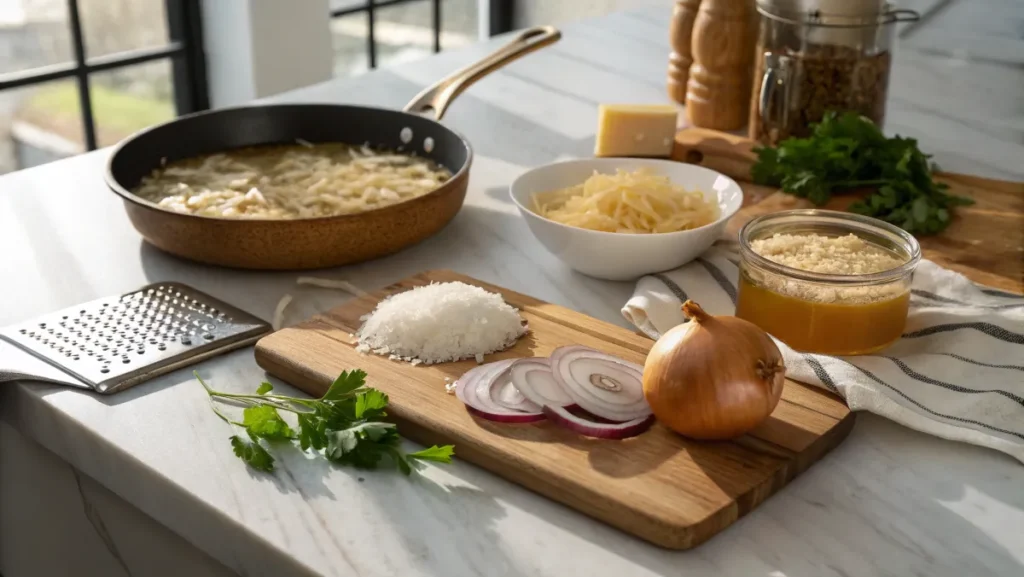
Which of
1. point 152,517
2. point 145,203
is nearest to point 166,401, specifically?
point 152,517

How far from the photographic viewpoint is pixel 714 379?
3.20ft

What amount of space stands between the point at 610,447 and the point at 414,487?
0.19m

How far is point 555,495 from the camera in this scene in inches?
38.0

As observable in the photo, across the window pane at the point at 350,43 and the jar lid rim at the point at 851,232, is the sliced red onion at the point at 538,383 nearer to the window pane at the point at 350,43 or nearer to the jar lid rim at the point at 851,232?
the jar lid rim at the point at 851,232

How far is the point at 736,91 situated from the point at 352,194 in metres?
0.81

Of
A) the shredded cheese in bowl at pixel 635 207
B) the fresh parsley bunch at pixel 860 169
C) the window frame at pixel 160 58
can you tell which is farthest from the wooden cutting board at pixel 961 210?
the window frame at pixel 160 58

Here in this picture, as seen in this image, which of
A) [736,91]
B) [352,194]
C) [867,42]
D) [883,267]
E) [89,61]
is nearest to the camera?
[883,267]

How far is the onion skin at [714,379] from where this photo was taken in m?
0.98

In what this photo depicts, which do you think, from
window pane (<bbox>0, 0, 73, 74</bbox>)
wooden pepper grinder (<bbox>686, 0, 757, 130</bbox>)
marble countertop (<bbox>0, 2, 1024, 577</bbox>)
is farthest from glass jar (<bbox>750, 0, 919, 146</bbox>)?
window pane (<bbox>0, 0, 73, 74</bbox>)

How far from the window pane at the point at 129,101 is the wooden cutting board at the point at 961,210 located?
6.96ft

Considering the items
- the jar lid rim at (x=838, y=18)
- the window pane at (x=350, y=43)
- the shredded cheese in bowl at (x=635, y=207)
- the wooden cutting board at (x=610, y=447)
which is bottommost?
the window pane at (x=350, y=43)

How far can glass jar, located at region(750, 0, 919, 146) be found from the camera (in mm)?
1704

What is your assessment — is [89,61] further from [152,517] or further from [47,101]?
[152,517]

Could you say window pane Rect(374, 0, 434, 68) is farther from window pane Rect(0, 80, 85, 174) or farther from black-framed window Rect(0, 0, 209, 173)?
window pane Rect(0, 80, 85, 174)
